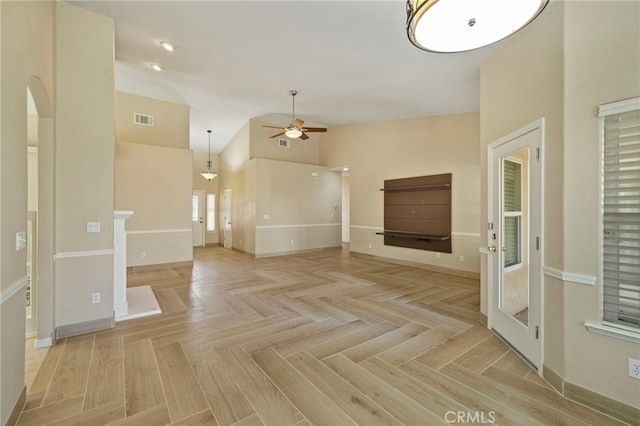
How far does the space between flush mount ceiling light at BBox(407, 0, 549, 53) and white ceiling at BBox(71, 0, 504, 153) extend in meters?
1.91

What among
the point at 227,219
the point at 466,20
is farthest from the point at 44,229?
the point at 227,219

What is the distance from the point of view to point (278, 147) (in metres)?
8.42

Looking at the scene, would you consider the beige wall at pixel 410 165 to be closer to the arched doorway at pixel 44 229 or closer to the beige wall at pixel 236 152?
the beige wall at pixel 236 152

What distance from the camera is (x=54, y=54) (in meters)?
2.86

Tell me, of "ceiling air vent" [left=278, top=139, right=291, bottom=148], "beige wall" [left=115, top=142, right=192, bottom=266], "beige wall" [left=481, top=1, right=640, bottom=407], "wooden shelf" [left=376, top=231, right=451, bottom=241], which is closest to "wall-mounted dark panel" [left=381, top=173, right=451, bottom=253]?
"wooden shelf" [left=376, top=231, right=451, bottom=241]

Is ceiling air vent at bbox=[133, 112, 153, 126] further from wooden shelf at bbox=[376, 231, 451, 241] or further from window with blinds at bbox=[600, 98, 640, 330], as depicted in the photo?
window with blinds at bbox=[600, 98, 640, 330]

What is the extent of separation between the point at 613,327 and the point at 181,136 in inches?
305

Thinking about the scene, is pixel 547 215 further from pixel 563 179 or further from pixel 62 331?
pixel 62 331

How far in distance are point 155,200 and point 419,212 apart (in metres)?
6.17

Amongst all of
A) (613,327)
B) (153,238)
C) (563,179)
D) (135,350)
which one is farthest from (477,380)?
(153,238)

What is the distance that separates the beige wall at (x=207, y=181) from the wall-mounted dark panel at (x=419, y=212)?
22.5 ft

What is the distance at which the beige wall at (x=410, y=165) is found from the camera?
5.80 metres

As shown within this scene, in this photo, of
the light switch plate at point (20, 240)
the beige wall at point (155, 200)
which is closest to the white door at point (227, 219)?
the beige wall at point (155, 200)

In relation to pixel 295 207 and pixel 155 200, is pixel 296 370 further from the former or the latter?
pixel 295 207
